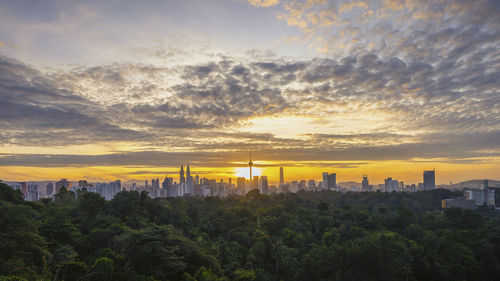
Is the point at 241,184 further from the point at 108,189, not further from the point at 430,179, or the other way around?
the point at 430,179

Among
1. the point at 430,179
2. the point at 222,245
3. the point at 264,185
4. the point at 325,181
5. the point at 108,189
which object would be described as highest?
the point at 222,245

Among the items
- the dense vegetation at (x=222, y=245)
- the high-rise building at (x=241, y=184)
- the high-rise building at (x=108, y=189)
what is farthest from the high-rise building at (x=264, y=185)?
the dense vegetation at (x=222, y=245)

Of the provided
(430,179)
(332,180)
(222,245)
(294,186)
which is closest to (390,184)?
(430,179)

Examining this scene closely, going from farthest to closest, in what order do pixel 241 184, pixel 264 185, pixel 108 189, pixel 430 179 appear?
pixel 241 184
pixel 264 185
pixel 430 179
pixel 108 189

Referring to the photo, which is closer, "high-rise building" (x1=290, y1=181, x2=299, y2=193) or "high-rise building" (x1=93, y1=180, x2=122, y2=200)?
"high-rise building" (x1=93, y1=180, x2=122, y2=200)

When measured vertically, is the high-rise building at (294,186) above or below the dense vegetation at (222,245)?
below

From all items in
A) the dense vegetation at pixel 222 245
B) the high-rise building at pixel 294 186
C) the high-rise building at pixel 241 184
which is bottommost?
the high-rise building at pixel 294 186

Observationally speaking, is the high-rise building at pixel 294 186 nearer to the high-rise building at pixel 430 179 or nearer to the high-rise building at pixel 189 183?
the high-rise building at pixel 189 183

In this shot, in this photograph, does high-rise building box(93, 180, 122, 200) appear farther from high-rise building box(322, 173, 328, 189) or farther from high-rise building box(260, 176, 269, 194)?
high-rise building box(322, 173, 328, 189)

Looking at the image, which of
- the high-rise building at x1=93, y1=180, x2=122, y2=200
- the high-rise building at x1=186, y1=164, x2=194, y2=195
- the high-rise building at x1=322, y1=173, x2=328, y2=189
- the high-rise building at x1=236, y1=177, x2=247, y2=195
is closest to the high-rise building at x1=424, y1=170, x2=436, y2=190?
the high-rise building at x1=322, y1=173, x2=328, y2=189

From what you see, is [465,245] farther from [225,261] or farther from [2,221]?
[2,221]
